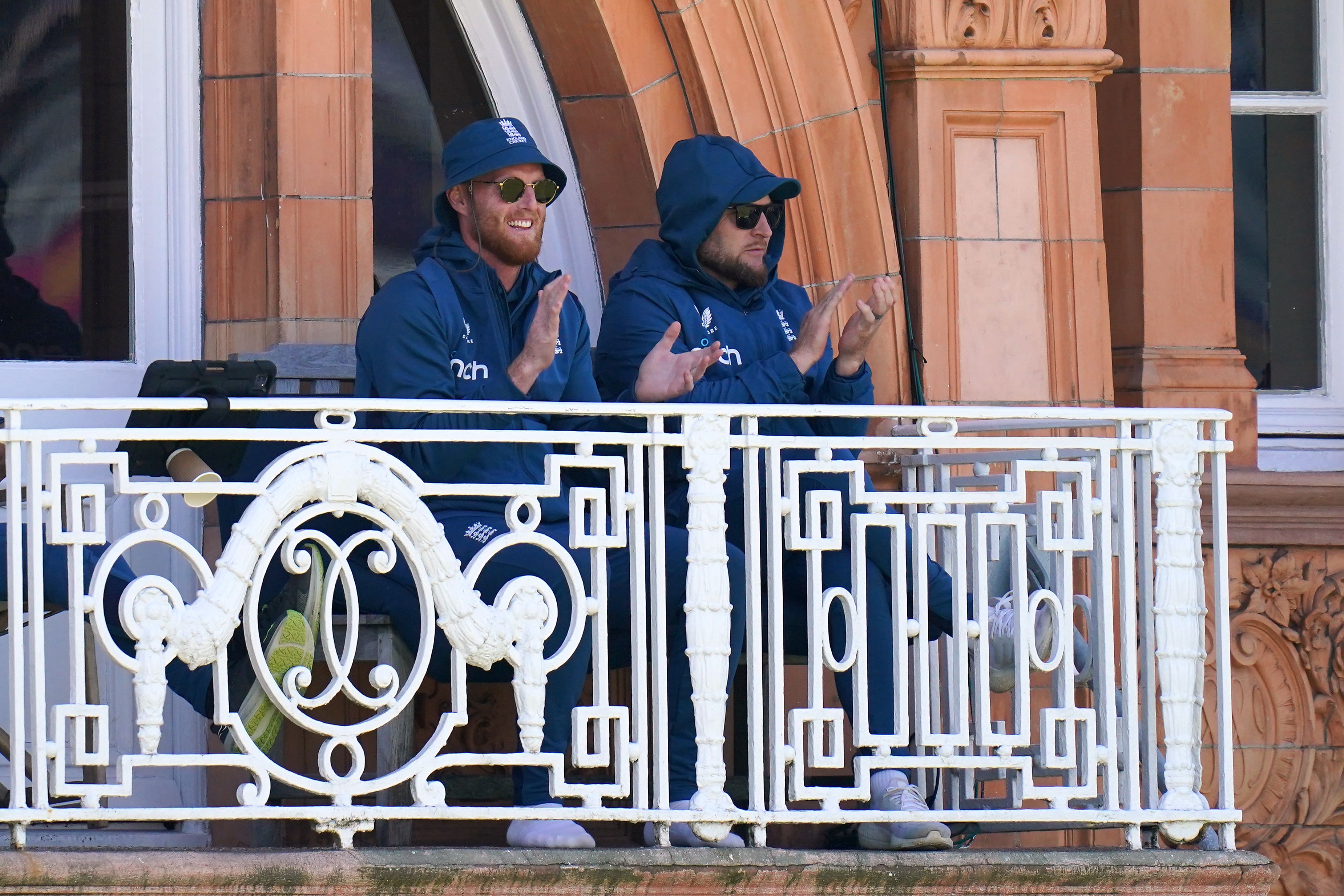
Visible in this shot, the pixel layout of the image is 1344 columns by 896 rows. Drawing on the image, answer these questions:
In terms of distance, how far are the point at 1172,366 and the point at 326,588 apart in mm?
3602

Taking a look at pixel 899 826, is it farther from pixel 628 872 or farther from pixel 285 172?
pixel 285 172

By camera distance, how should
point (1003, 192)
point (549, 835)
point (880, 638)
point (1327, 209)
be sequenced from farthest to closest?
point (1327, 209) < point (1003, 192) < point (880, 638) < point (549, 835)

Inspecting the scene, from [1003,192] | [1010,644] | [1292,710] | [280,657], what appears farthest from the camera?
[1292,710]

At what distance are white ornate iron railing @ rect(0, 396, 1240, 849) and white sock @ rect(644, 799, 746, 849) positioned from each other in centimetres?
3

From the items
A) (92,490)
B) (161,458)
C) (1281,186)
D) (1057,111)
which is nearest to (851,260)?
(1057,111)

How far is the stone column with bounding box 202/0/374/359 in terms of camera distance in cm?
693

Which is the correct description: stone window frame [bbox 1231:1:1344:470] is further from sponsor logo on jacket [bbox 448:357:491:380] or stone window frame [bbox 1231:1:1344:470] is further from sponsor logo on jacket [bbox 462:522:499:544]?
sponsor logo on jacket [bbox 462:522:499:544]

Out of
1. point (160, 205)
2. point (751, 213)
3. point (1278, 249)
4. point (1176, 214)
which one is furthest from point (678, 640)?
point (1278, 249)

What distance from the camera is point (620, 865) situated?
5.31 m

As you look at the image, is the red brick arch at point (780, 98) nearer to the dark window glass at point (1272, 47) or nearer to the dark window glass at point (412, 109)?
the dark window glass at point (412, 109)

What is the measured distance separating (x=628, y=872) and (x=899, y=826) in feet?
2.40

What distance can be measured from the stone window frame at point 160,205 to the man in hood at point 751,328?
140 cm

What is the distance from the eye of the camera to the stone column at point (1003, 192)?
24.6 feet

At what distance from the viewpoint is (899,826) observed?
565cm
